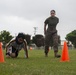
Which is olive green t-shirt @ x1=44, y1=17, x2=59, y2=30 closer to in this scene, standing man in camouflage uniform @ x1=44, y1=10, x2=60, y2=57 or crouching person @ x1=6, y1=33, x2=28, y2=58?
standing man in camouflage uniform @ x1=44, y1=10, x2=60, y2=57

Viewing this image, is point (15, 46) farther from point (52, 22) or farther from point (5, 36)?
point (5, 36)

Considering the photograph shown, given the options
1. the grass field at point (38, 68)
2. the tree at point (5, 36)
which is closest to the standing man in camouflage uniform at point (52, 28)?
the grass field at point (38, 68)

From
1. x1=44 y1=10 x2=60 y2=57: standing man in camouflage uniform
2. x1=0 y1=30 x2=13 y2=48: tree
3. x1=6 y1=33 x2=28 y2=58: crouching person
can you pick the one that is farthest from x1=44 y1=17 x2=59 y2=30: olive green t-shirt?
x1=0 y1=30 x2=13 y2=48: tree

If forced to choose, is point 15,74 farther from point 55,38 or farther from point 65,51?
point 55,38

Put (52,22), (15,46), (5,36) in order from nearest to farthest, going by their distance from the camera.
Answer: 1. (15,46)
2. (52,22)
3. (5,36)

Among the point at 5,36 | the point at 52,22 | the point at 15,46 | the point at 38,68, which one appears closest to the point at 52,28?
the point at 52,22

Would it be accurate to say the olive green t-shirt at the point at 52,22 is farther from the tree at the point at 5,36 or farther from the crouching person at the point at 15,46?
the tree at the point at 5,36

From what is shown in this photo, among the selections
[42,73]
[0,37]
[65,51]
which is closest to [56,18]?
[65,51]

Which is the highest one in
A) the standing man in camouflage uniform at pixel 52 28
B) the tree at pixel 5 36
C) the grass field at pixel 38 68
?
the tree at pixel 5 36

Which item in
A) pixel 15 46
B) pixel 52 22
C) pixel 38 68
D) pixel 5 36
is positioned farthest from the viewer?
pixel 5 36

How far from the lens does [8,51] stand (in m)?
13.8

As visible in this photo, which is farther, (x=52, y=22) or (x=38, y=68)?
(x=52, y=22)

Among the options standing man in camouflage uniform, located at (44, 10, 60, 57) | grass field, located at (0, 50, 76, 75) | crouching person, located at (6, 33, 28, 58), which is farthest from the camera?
standing man in camouflage uniform, located at (44, 10, 60, 57)

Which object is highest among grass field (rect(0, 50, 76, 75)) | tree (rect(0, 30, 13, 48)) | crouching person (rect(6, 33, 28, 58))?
tree (rect(0, 30, 13, 48))
